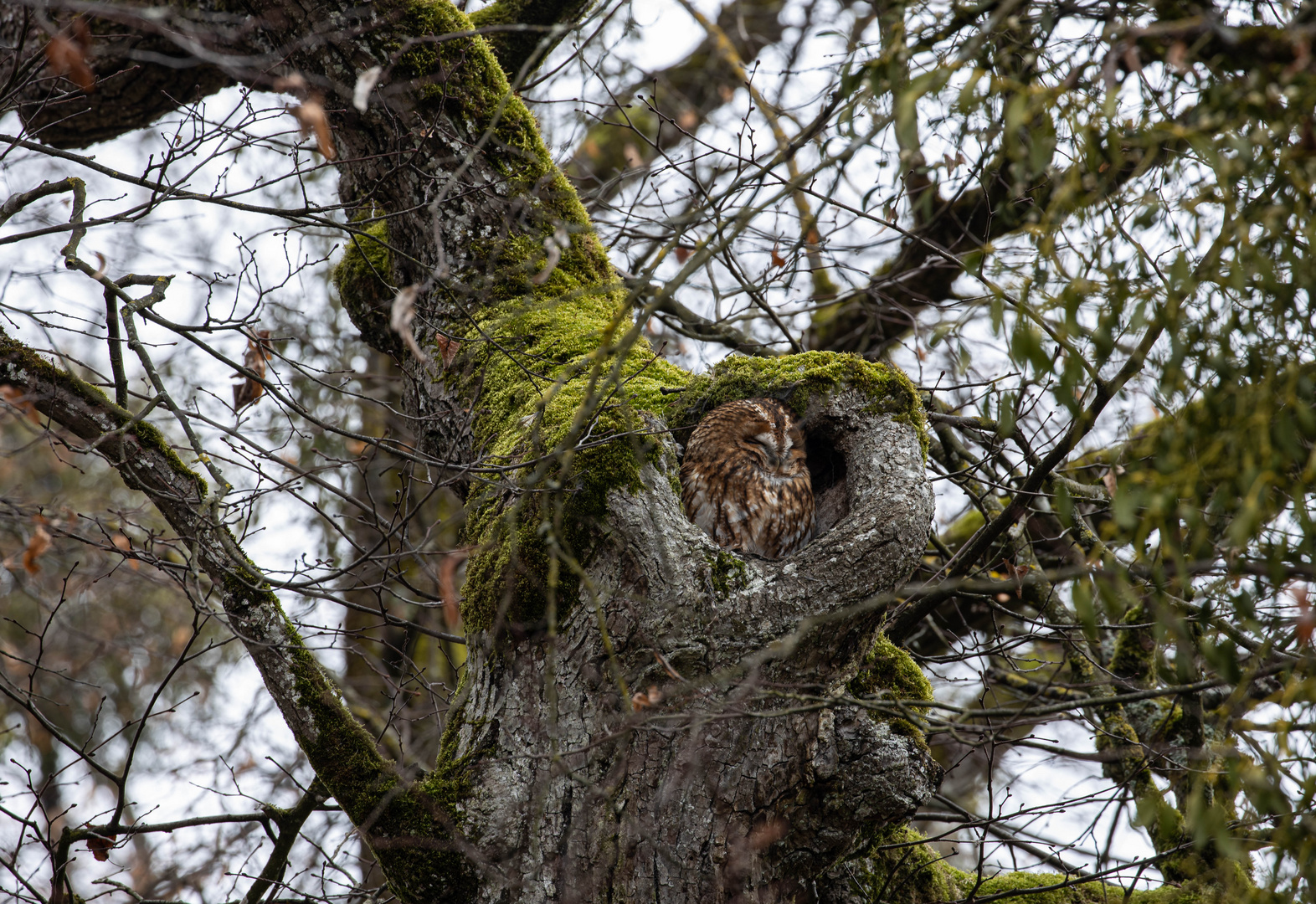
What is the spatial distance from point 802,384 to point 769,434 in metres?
0.22

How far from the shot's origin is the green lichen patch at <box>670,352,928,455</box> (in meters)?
3.08

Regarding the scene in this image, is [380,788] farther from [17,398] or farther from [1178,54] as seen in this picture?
[1178,54]

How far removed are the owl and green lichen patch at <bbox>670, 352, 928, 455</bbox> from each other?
0.06 meters

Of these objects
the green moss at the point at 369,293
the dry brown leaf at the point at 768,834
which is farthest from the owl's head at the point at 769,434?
the green moss at the point at 369,293

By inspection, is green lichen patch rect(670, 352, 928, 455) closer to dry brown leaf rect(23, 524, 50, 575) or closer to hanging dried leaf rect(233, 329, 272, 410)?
hanging dried leaf rect(233, 329, 272, 410)

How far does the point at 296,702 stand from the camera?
9.35 feet

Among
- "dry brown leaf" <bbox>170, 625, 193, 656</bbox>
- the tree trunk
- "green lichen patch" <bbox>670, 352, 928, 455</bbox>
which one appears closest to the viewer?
the tree trunk

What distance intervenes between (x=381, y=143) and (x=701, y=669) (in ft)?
7.59

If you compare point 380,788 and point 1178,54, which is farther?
point 380,788

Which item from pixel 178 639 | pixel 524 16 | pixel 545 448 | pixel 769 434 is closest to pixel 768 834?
pixel 545 448

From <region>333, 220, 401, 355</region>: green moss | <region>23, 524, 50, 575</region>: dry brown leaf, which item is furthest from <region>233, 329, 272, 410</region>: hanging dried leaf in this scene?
<region>23, 524, 50, 575</region>: dry brown leaf

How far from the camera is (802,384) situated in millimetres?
3238

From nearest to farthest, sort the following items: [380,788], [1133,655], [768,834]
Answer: [768,834]
[380,788]
[1133,655]

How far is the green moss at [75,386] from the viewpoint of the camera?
9.73ft
